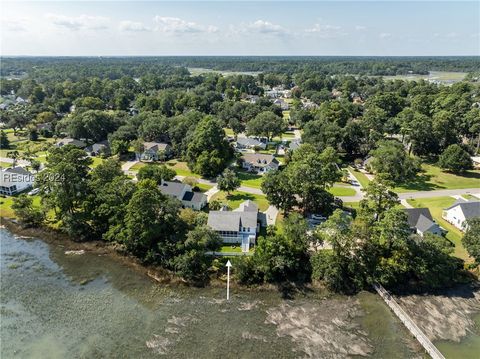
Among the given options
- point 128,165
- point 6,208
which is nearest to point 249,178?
point 128,165

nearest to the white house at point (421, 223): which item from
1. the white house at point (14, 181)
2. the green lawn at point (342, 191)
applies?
the green lawn at point (342, 191)

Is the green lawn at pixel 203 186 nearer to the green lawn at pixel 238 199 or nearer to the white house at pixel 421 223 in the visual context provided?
the green lawn at pixel 238 199

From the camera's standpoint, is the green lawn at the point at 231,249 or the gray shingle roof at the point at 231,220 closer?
the green lawn at the point at 231,249

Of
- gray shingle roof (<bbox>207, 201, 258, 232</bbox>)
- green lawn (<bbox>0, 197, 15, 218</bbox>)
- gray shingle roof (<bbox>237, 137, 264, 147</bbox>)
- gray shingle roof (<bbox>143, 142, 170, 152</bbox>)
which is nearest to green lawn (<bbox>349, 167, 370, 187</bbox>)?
gray shingle roof (<bbox>237, 137, 264, 147</bbox>)

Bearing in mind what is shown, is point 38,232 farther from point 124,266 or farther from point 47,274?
point 124,266

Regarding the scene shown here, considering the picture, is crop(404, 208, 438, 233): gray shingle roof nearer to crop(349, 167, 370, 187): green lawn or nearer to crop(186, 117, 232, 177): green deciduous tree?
crop(349, 167, 370, 187): green lawn

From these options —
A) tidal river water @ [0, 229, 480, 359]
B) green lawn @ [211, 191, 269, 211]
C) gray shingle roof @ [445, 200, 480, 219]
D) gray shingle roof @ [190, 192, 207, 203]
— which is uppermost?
gray shingle roof @ [445, 200, 480, 219]
